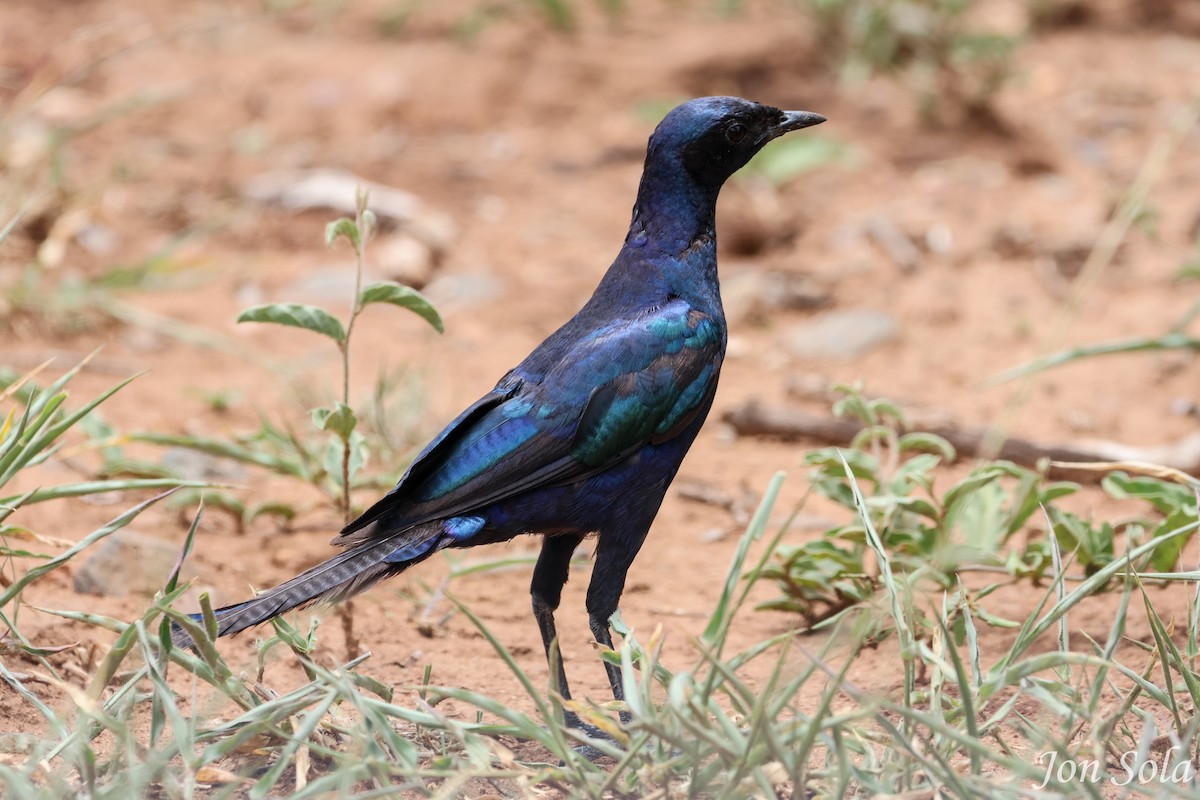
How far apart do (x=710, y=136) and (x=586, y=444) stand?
0.93m

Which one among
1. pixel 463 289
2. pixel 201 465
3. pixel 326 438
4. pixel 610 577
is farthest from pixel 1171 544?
pixel 463 289

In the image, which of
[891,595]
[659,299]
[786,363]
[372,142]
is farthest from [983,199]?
[891,595]

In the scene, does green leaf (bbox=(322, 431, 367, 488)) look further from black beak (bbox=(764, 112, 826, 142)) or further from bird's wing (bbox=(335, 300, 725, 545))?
black beak (bbox=(764, 112, 826, 142))

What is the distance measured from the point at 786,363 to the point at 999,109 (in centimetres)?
247

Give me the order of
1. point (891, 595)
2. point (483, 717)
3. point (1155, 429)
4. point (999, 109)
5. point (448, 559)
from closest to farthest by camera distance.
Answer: point (891, 595) → point (483, 717) → point (448, 559) → point (1155, 429) → point (999, 109)

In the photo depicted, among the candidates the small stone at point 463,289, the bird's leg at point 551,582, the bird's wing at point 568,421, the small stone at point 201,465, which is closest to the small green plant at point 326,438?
the small stone at point 201,465

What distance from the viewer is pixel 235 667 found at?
128 inches

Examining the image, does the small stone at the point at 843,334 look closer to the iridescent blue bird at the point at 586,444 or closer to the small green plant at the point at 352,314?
the iridescent blue bird at the point at 586,444

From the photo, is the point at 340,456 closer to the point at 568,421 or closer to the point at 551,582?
the point at 551,582

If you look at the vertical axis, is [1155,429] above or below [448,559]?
below

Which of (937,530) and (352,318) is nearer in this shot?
(352,318)

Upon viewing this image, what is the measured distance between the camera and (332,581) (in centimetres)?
286

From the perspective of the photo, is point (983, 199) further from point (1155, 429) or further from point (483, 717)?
point (483, 717)

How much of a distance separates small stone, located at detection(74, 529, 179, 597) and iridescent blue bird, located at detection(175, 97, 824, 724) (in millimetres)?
821
